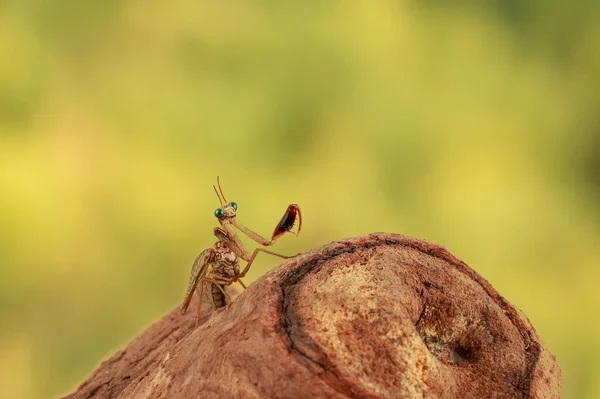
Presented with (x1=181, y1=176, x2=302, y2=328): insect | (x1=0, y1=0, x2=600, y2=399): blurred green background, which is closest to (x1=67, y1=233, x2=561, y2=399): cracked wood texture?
(x1=181, y1=176, x2=302, y2=328): insect

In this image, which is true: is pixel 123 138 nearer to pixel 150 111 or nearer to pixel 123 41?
pixel 150 111

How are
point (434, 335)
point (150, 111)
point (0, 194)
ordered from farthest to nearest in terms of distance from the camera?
point (150, 111)
point (0, 194)
point (434, 335)

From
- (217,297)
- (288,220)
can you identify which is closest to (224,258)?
(217,297)

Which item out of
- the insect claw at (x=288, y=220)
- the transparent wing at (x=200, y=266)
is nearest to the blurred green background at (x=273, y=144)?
the transparent wing at (x=200, y=266)

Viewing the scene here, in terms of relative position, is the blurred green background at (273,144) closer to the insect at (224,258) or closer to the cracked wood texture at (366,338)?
the insect at (224,258)

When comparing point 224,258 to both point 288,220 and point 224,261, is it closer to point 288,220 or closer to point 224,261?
point 224,261

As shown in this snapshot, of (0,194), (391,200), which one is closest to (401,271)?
(391,200)
